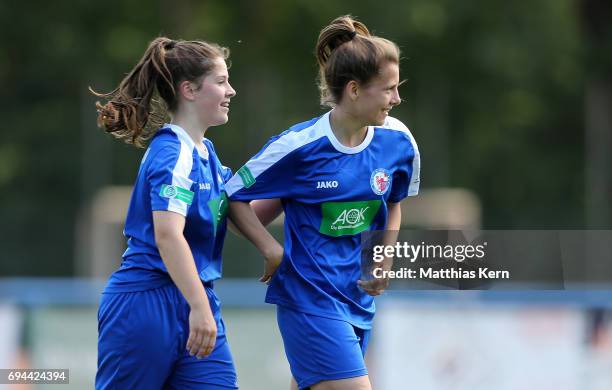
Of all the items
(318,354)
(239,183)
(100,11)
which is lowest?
(318,354)

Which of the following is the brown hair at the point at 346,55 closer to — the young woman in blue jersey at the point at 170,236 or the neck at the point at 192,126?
the young woman in blue jersey at the point at 170,236

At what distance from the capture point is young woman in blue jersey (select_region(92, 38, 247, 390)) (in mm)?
3875

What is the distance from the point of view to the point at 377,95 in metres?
4.23

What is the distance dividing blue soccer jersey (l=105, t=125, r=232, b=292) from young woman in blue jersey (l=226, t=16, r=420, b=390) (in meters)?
0.24

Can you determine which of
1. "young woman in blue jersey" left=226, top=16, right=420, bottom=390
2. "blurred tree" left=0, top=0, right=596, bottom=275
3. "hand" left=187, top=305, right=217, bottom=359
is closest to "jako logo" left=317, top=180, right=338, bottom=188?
"young woman in blue jersey" left=226, top=16, right=420, bottom=390

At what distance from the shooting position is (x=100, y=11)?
25.3m

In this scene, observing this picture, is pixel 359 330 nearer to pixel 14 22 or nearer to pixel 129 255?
pixel 129 255

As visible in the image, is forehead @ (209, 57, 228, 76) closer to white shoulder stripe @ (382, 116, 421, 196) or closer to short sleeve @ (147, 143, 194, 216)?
short sleeve @ (147, 143, 194, 216)

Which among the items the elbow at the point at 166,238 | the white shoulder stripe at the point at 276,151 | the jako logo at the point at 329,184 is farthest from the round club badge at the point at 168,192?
the jako logo at the point at 329,184

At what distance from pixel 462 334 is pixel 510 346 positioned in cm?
34

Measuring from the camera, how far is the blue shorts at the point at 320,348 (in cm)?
422

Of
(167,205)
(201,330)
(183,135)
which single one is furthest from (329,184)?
(201,330)

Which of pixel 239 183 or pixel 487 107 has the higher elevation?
pixel 487 107

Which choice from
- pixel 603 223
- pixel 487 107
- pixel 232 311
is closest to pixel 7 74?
pixel 487 107
